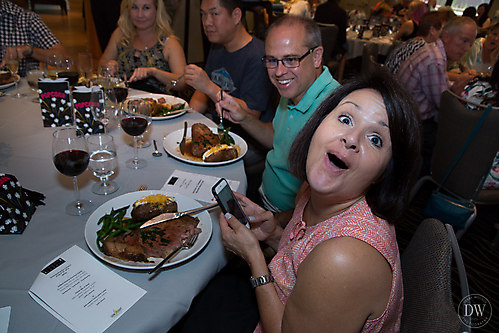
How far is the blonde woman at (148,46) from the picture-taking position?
3.11 m

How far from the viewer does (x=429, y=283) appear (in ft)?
2.90

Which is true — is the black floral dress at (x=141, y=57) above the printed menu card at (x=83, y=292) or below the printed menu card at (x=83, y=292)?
above

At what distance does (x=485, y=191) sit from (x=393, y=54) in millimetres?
2117

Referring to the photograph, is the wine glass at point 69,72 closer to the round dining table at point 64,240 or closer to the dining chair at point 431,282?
the round dining table at point 64,240

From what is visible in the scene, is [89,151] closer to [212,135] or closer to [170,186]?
[170,186]

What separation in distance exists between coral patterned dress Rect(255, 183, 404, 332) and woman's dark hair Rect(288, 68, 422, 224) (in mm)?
56

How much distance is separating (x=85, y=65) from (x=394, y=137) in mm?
2450

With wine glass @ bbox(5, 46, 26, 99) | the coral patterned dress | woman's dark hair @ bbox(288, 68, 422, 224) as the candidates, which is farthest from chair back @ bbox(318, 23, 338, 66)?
the coral patterned dress

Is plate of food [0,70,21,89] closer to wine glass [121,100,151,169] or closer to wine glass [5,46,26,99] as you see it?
wine glass [5,46,26,99]

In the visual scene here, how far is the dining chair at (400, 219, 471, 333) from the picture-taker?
30.2 inches

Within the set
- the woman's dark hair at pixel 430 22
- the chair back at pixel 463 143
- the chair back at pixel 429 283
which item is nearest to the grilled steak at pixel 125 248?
the chair back at pixel 429 283

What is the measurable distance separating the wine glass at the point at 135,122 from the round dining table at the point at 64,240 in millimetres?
45

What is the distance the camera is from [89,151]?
50.1 inches

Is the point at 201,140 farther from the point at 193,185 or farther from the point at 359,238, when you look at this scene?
the point at 359,238
